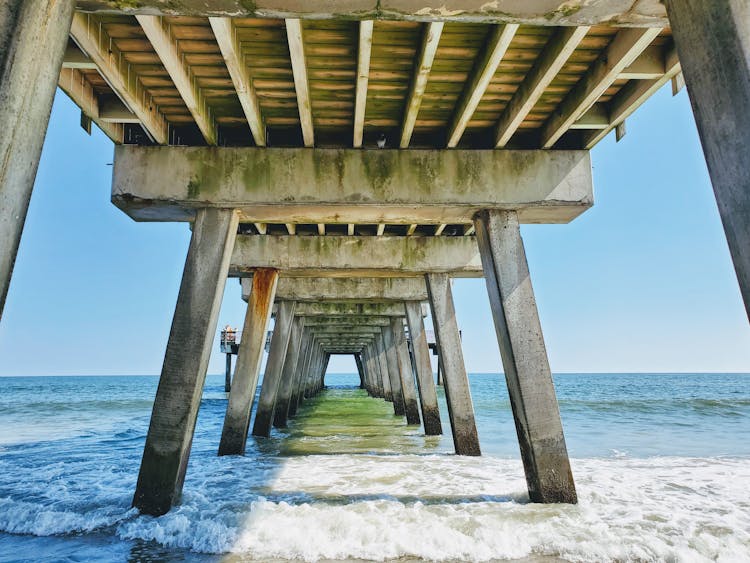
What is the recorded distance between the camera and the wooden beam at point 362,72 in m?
4.15

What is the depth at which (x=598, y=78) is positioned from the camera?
5.09 metres

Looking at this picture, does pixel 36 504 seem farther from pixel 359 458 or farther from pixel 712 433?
pixel 712 433

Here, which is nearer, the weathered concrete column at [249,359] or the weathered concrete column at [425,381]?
the weathered concrete column at [249,359]

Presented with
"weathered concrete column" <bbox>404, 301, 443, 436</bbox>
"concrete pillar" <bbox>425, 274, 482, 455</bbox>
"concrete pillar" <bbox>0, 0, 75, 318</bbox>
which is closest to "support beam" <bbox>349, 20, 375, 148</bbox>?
"concrete pillar" <bbox>0, 0, 75, 318</bbox>

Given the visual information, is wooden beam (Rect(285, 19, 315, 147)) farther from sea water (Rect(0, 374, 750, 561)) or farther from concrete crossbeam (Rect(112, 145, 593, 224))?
sea water (Rect(0, 374, 750, 561))

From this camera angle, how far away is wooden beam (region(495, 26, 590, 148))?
443 centimetres

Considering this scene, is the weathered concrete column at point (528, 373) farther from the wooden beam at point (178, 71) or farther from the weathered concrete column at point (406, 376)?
the weathered concrete column at point (406, 376)

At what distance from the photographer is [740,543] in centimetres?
499

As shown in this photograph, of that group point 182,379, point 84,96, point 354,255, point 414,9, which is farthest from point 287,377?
point 414,9

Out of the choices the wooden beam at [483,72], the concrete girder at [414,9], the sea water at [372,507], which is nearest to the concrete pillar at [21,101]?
the concrete girder at [414,9]

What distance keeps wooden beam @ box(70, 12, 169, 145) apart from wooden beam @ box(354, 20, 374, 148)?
216cm

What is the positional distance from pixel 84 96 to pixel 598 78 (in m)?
5.05

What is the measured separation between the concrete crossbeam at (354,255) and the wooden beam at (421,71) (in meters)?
3.68

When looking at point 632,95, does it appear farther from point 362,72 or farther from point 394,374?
point 394,374
